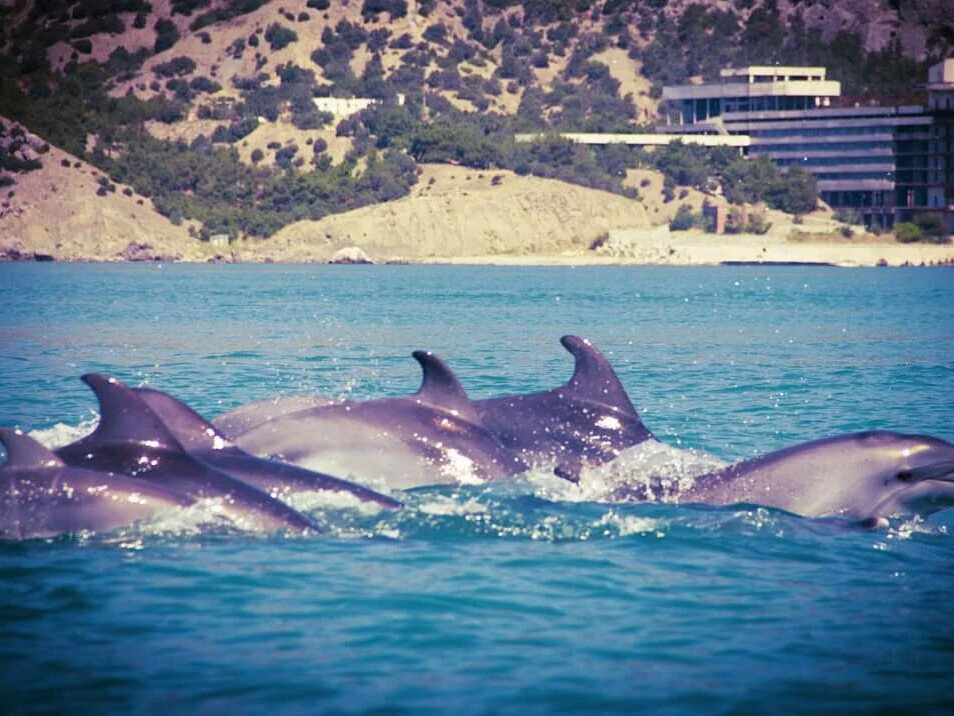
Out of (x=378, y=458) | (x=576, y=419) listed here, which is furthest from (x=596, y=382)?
(x=378, y=458)

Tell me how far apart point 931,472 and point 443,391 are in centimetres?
446

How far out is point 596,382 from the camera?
52.7 ft

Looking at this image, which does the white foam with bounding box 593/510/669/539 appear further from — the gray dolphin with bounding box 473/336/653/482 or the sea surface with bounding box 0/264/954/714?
the gray dolphin with bounding box 473/336/653/482

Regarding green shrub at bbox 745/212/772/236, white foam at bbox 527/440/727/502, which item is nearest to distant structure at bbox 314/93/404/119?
green shrub at bbox 745/212/772/236

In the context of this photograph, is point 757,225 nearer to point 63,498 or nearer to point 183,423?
point 183,423

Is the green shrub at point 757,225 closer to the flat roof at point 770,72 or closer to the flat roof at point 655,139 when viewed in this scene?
the flat roof at point 655,139

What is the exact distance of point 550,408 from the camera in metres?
16.3

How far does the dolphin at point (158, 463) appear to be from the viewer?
12453 millimetres

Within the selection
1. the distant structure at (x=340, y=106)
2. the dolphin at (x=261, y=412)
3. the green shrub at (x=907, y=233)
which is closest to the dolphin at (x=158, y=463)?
the dolphin at (x=261, y=412)

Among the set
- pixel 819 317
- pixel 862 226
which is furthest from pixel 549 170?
pixel 819 317

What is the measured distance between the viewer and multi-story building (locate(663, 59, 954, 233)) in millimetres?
166375

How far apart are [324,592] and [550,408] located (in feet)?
17.2

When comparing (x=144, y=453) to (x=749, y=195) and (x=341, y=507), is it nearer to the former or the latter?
(x=341, y=507)

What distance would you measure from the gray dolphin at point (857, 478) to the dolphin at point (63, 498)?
4869 millimetres
